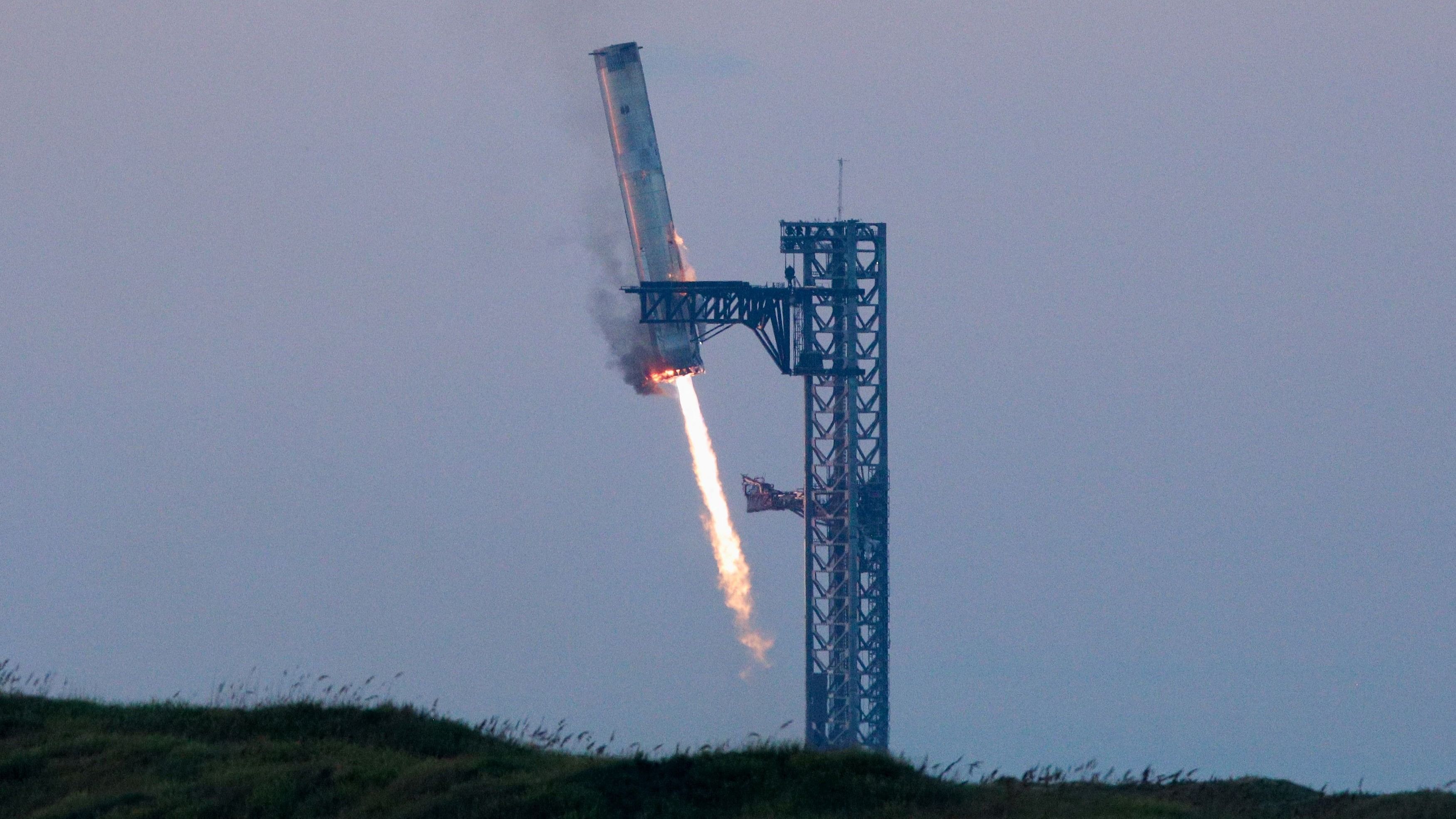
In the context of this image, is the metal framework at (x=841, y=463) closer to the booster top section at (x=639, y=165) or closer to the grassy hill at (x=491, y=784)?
the booster top section at (x=639, y=165)

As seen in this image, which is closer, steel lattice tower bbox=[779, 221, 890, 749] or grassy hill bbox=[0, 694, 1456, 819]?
grassy hill bbox=[0, 694, 1456, 819]

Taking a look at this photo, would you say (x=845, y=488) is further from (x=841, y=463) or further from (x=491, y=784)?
(x=491, y=784)

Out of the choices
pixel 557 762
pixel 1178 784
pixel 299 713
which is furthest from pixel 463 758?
pixel 1178 784

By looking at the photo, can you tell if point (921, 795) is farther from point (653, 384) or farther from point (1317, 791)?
point (653, 384)

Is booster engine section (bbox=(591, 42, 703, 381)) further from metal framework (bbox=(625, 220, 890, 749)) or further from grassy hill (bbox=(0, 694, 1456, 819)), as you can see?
grassy hill (bbox=(0, 694, 1456, 819))

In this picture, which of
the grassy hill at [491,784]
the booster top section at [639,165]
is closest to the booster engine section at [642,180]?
the booster top section at [639,165]

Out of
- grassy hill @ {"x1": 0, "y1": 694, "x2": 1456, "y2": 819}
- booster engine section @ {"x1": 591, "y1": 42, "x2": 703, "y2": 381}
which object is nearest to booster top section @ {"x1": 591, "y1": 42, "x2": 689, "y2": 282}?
booster engine section @ {"x1": 591, "y1": 42, "x2": 703, "y2": 381}
